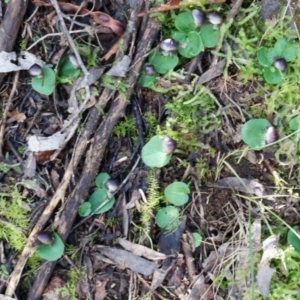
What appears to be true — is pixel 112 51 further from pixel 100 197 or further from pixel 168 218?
pixel 168 218

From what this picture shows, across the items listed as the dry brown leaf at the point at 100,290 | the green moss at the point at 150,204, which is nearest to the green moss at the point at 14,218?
the dry brown leaf at the point at 100,290

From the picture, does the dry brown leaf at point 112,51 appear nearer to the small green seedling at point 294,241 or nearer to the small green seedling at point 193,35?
the small green seedling at point 193,35

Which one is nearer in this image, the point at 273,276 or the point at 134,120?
the point at 273,276

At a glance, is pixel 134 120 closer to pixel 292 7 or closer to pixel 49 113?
pixel 49 113

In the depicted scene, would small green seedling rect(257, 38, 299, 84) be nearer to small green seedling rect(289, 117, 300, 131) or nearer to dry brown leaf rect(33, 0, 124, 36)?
small green seedling rect(289, 117, 300, 131)

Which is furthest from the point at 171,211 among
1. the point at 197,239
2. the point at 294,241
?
the point at 294,241

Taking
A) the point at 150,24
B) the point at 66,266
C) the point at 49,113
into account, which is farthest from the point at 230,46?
the point at 66,266

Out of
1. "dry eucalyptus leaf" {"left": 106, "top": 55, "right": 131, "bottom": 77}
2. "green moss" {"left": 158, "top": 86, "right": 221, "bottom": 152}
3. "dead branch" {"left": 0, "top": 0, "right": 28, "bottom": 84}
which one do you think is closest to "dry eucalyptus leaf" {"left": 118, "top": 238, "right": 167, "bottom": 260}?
"green moss" {"left": 158, "top": 86, "right": 221, "bottom": 152}
